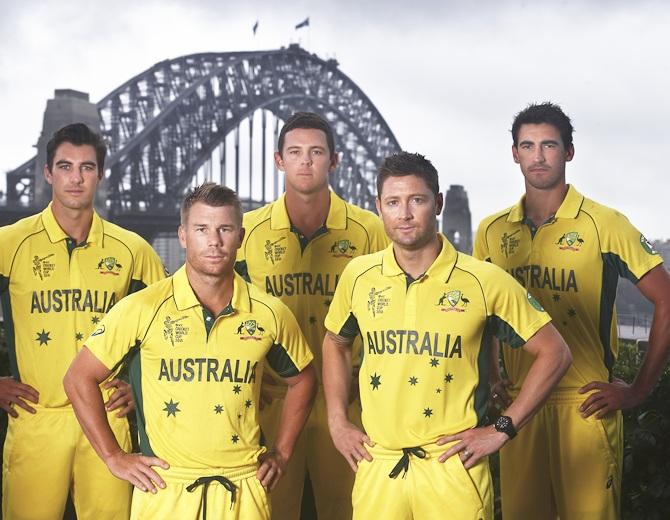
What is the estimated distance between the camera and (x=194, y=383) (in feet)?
11.8

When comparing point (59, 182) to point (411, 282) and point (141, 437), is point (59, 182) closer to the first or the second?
point (141, 437)

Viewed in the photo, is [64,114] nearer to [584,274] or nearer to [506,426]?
[584,274]

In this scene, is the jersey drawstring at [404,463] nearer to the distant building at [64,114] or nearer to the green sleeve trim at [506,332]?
the green sleeve trim at [506,332]

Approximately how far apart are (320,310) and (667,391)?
211cm

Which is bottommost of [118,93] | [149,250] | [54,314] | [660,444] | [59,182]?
[660,444]

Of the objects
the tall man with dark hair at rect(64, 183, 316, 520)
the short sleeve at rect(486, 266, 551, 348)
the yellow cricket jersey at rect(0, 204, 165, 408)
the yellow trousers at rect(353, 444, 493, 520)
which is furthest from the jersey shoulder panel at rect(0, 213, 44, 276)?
the short sleeve at rect(486, 266, 551, 348)

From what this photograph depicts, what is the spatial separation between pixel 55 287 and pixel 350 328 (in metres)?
1.59

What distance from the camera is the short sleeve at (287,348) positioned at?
3.78m

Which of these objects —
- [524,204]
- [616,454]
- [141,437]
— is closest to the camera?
[141,437]

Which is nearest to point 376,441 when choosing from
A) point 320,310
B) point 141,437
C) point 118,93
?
point 141,437

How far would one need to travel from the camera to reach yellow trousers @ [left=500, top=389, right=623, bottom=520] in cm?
441

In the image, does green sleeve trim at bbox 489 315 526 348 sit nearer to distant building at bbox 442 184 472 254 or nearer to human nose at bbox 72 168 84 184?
human nose at bbox 72 168 84 184

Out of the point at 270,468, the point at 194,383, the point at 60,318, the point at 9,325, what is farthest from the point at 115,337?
the point at 9,325

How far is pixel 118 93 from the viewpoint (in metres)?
51.2
